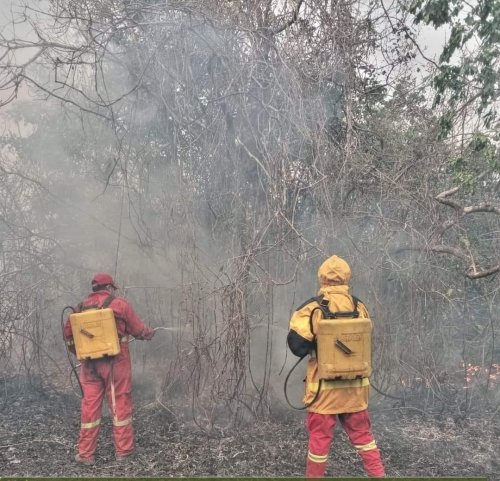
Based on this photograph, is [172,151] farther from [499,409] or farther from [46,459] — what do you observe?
[499,409]

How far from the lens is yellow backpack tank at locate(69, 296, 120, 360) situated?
412 cm

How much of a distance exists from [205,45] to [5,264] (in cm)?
361

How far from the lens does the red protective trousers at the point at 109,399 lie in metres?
4.20

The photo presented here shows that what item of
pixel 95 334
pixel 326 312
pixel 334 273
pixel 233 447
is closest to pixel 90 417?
pixel 95 334

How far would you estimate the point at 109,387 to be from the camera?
428cm

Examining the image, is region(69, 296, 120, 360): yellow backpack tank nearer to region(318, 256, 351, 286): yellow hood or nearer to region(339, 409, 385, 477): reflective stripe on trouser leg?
region(318, 256, 351, 286): yellow hood

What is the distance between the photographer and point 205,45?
5.07 metres

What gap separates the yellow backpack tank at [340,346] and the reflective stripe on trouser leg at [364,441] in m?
0.31

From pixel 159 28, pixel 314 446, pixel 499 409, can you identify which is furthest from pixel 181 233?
pixel 499 409

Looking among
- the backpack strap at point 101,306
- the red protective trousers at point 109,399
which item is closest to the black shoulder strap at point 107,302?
the backpack strap at point 101,306

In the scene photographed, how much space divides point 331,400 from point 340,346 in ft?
1.27

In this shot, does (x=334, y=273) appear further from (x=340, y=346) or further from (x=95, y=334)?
(x=95, y=334)

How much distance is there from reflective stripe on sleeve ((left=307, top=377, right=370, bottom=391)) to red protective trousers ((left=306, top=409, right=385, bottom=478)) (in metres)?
0.19

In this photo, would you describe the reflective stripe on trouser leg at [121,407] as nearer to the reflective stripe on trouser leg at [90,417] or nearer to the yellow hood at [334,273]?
the reflective stripe on trouser leg at [90,417]
